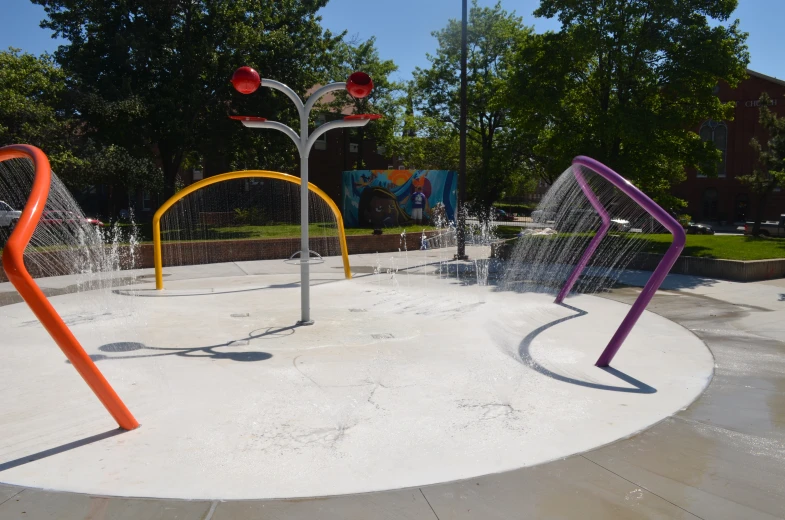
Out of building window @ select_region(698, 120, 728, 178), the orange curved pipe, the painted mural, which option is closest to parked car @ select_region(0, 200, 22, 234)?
the painted mural

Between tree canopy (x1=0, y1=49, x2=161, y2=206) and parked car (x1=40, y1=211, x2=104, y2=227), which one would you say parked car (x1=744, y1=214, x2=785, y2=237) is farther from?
parked car (x1=40, y1=211, x2=104, y2=227)

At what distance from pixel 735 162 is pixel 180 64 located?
4216cm

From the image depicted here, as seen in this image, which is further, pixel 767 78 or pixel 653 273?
pixel 767 78

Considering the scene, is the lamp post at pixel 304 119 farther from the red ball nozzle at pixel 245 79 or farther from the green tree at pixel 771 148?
the green tree at pixel 771 148

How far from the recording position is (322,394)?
253 inches

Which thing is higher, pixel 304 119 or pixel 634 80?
pixel 634 80

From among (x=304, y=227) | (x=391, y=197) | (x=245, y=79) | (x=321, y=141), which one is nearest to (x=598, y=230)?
(x=304, y=227)

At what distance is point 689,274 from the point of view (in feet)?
52.5

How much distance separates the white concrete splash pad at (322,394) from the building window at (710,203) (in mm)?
42604

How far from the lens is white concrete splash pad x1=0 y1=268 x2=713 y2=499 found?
4.67 meters

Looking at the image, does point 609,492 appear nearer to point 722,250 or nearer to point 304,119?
point 304,119

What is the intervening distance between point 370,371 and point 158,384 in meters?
2.46

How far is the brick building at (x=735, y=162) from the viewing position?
44.1m

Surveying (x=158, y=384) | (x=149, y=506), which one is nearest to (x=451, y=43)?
(x=158, y=384)
